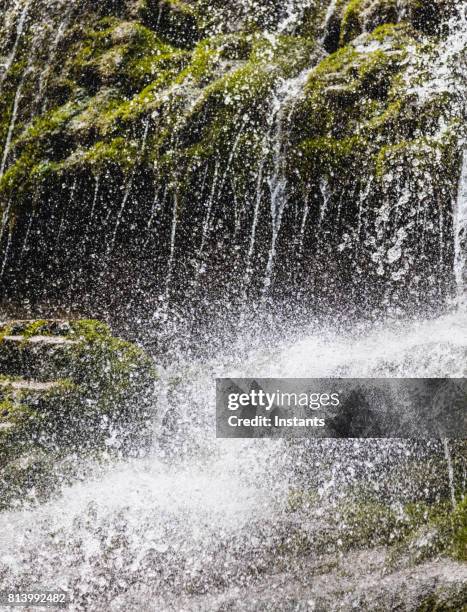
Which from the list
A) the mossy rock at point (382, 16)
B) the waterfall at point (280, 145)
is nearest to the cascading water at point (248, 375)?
the waterfall at point (280, 145)

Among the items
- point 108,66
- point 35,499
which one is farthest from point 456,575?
point 108,66

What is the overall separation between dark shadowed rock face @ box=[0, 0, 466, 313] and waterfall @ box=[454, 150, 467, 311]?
2.2 inches

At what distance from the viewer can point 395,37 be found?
15.7 ft

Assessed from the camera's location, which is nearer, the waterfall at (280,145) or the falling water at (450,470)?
the falling water at (450,470)

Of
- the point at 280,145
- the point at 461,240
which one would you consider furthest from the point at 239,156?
the point at 461,240

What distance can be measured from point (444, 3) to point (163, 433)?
4.12m

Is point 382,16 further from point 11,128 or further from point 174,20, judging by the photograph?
point 11,128

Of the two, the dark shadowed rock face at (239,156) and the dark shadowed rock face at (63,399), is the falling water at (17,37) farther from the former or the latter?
the dark shadowed rock face at (63,399)

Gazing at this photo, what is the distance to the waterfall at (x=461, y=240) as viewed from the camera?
438cm

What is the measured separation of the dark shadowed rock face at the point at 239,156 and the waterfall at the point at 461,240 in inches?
2.2

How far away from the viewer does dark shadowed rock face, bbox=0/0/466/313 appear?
15.0 feet

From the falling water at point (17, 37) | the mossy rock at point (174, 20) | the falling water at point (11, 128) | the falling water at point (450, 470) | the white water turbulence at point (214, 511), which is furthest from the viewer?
the falling water at point (17, 37)

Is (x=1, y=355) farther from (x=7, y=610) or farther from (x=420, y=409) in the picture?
(x=420, y=409)

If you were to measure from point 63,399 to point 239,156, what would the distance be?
7.82 ft
